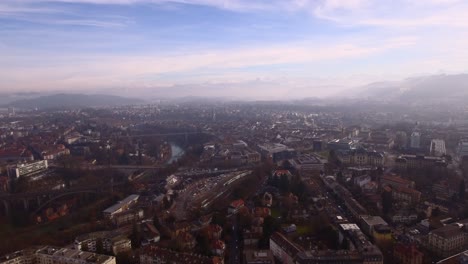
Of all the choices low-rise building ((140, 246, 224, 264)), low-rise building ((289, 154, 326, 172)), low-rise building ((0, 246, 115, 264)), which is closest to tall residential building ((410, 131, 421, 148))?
low-rise building ((289, 154, 326, 172))

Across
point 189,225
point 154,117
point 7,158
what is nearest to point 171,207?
point 189,225

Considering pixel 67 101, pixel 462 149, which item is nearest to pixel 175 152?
pixel 462 149

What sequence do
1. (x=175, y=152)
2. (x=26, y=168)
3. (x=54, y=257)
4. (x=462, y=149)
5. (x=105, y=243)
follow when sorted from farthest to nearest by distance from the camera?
1. (x=175, y=152)
2. (x=462, y=149)
3. (x=26, y=168)
4. (x=105, y=243)
5. (x=54, y=257)

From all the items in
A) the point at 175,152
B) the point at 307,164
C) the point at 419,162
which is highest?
the point at 419,162

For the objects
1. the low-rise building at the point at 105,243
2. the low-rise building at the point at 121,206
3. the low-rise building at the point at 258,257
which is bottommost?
the low-rise building at the point at 121,206

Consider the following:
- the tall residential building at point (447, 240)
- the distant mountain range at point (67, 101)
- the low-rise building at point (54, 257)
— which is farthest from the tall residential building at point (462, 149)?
the distant mountain range at point (67, 101)

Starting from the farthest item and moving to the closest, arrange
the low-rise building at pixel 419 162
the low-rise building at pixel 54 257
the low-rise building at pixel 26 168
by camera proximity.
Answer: the low-rise building at pixel 26 168, the low-rise building at pixel 419 162, the low-rise building at pixel 54 257

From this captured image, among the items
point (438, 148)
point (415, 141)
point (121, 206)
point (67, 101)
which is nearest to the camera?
point (121, 206)

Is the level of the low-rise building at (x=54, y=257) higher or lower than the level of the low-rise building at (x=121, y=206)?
higher

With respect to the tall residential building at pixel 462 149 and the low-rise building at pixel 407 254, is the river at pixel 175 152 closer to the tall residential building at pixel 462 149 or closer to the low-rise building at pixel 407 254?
the tall residential building at pixel 462 149

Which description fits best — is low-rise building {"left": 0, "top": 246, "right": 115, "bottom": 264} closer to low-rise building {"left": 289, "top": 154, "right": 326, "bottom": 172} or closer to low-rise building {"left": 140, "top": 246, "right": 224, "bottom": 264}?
low-rise building {"left": 140, "top": 246, "right": 224, "bottom": 264}

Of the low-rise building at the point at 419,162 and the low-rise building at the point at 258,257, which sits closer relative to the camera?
the low-rise building at the point at 258,257

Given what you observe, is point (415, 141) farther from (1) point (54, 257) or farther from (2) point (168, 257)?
(1) point (54, 257)
